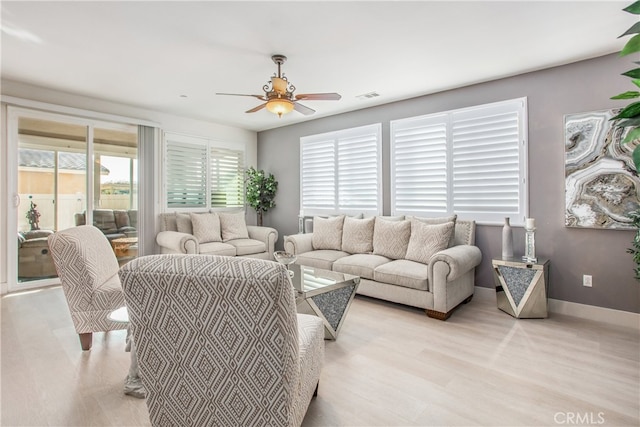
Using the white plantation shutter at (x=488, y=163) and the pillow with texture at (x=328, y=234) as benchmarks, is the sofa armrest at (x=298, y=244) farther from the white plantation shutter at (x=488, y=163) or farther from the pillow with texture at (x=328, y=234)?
the white plantation shutter at (x=488, y=163)

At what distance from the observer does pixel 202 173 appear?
599cm

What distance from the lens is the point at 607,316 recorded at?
316 cm

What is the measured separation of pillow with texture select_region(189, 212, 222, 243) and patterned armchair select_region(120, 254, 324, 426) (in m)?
3.99

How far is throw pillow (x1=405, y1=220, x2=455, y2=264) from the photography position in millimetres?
3652

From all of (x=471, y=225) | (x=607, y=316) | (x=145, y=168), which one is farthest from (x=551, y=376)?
(x=145, y=168)

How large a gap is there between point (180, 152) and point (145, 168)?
715 mm

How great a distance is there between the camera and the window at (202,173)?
5.57 m

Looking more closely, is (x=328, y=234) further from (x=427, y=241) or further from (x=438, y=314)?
(x=438, y=314)

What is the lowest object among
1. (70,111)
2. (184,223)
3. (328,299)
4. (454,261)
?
(328,299)

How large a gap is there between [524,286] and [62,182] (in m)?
5.91

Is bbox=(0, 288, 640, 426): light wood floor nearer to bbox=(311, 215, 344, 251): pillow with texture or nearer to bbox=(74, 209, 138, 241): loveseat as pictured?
bbox=(311, 215, 344, 251): pillow with texture

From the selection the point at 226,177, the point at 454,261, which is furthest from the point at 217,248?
the point at 454,261

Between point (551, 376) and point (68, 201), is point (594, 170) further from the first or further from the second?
point (68, 201)

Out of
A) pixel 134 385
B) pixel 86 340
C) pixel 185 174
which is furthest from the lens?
pixel 185 174
